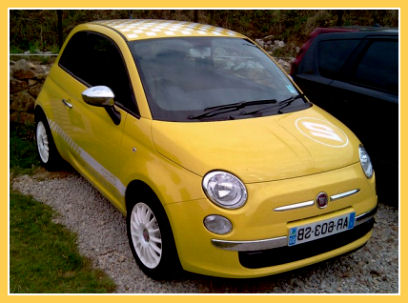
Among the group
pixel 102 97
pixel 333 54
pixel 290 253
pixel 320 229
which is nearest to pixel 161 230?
pixel 290 253

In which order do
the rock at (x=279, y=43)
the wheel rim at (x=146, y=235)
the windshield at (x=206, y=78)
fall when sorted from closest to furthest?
the wheel rim at (x=146, y=235) < the windshield at (x=206, y=78) < the rock at (x=279, y=43)

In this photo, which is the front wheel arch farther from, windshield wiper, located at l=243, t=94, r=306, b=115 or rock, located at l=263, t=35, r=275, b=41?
rock, located at l=263, t=35, r=275, b=41

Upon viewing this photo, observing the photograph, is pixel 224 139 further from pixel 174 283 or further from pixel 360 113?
pixel 360 113

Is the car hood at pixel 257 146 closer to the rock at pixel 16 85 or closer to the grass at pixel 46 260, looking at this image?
the grass at pixel 46 260

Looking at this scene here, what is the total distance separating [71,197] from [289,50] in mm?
6073

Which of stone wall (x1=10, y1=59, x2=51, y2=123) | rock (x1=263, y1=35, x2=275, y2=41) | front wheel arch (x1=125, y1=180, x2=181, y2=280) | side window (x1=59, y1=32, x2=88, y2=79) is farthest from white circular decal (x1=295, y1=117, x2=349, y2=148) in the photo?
rock (x1=263, y1=35, x2=275, y2=41)

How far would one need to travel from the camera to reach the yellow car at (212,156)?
9.19ft

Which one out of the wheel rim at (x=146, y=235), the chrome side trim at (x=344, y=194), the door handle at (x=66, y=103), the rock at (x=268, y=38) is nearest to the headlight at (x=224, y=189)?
the wheel rim at (x=146, y=235)

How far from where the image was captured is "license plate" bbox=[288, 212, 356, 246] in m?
2.82

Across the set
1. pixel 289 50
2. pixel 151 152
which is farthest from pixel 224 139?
pixel 289 50

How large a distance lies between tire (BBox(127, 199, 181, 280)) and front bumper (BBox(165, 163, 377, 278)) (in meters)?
0.10

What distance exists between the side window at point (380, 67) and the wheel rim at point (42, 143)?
11.2 ft

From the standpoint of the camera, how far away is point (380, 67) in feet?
14.8

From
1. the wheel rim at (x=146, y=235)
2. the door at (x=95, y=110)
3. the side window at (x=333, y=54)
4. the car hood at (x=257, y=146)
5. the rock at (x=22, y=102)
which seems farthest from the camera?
the rock at (x=22, y=102)
